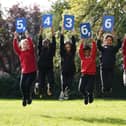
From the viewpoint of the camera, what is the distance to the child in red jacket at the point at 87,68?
695 inches

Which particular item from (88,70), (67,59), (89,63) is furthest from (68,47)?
(88,70)

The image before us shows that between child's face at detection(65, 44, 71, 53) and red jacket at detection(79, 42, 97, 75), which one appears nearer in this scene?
red jacket at detection(79, 42, 97, 75)

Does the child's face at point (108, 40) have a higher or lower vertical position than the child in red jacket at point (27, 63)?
higher

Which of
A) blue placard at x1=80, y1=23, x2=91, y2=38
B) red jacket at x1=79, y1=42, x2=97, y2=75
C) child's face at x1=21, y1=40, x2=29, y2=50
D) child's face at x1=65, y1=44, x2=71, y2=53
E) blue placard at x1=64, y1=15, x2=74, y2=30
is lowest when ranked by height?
red jacket at x1=79, y1=42, x2=97, y2=75

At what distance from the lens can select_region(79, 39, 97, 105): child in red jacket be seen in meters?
17.6

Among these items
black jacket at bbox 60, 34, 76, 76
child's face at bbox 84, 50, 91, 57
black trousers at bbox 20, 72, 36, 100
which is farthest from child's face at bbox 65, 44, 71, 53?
black trousers at bbox 20, 72, 36, 100

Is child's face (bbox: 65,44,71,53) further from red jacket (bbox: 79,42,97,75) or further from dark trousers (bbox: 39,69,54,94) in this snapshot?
dark trousers (bbox: 39,69,54,94)

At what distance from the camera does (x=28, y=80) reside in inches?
696

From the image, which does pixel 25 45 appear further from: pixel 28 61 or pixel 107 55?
pixel 107 55

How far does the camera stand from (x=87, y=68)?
17641 mm

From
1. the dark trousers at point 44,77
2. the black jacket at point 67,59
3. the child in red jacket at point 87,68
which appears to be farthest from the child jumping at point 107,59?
the dark trousers at point 44,77

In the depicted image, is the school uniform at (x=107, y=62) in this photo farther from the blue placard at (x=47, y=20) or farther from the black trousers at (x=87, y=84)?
the blue placard at (x=47, y=20)

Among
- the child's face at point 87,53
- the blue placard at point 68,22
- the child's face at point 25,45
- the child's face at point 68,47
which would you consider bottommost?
the child's face at point 87,53

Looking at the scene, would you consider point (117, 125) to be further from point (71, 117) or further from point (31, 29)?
point (31, 29)
